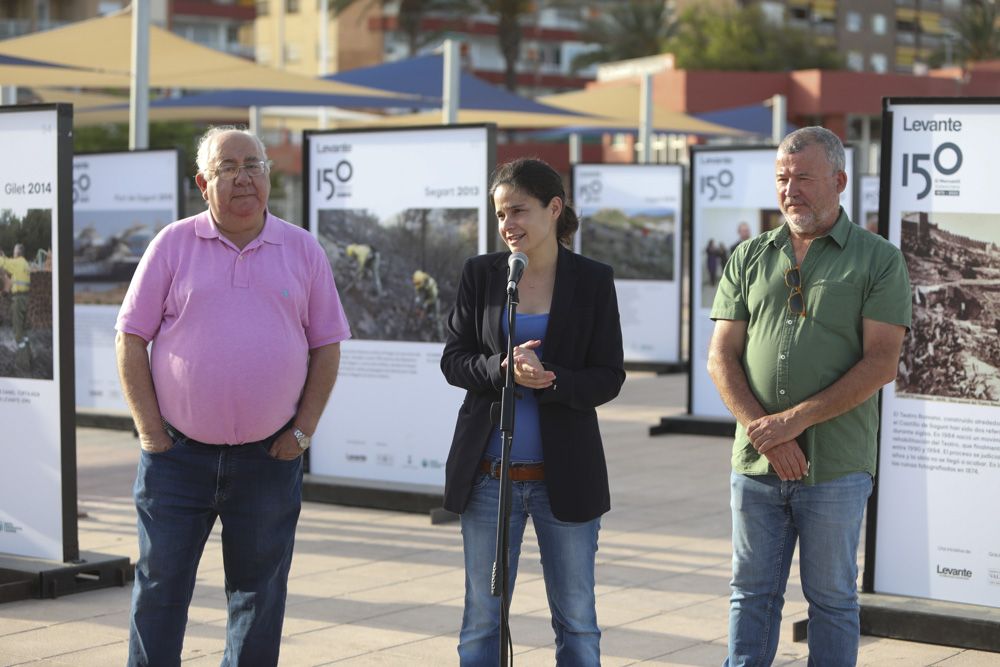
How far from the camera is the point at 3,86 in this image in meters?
12.7

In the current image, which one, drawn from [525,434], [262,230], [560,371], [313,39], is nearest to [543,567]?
[525,434]

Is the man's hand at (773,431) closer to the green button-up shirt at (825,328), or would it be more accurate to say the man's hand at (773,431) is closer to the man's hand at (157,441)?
the green button-up shirt at (825,328)

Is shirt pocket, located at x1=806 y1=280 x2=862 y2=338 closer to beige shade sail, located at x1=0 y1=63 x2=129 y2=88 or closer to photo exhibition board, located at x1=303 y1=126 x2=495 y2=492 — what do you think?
photo exhibition board, located at x1=303 y1=126 x2=495 y2=492

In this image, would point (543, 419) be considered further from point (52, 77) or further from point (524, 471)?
point (52, 77)

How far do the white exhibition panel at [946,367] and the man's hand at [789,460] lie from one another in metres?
1.67

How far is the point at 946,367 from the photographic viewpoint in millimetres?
6012

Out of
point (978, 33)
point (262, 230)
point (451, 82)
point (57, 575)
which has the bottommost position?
point (57, 575)

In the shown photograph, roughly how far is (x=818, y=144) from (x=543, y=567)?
4.90 feet

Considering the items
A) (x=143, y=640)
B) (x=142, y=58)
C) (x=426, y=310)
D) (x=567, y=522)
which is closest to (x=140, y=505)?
(x=143, y=640)

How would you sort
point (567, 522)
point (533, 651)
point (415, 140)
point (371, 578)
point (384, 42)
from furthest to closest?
1. point (384, 42)
2. point (415, 140)
3. point (371, 578)
4. point (533, 651)
5. point (567, 522)

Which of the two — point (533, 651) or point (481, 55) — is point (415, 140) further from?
point (481, 55)

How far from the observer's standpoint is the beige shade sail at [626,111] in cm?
2164

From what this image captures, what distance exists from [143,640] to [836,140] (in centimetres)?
256

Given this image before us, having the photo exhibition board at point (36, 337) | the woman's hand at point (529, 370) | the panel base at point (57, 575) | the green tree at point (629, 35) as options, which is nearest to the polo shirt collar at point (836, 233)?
the woman's hand at point (529, 370)
